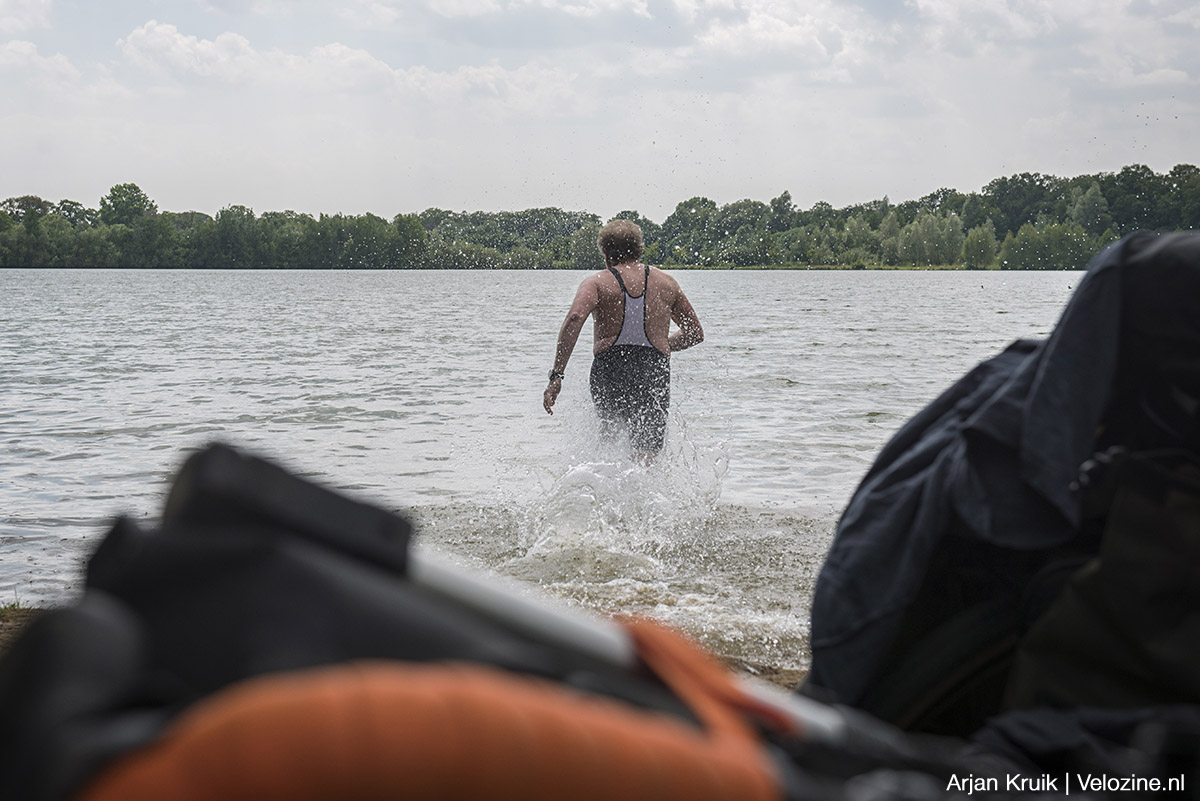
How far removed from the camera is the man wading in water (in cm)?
712

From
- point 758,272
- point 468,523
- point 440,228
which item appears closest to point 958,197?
point 758,272

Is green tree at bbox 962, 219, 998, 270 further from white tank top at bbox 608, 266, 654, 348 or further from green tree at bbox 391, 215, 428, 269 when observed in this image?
white tank top at bbox 608, 266, 654, 348

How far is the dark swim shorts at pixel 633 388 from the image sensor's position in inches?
283

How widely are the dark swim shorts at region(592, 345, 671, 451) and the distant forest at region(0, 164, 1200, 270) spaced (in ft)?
296

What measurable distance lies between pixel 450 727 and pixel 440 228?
122 meters

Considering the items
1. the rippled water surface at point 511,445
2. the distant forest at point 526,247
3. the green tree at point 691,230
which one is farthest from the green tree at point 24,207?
the rippled water surface at point 511,445

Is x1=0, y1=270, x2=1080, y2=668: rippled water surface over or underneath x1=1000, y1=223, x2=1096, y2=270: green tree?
underneath

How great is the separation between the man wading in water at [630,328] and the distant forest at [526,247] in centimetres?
9005

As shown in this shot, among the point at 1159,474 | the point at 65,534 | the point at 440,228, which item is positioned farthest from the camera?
the point at 440,228

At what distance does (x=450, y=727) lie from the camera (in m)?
0.68

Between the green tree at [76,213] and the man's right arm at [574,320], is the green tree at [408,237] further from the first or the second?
the man's right arm at [574,320]

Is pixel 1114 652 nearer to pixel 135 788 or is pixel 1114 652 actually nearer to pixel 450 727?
pixel 450 727

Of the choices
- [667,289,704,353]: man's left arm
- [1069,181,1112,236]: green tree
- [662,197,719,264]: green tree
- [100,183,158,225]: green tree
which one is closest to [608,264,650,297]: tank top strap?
[667,289,704,353]: man's left arm

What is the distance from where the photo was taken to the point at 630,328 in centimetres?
713
